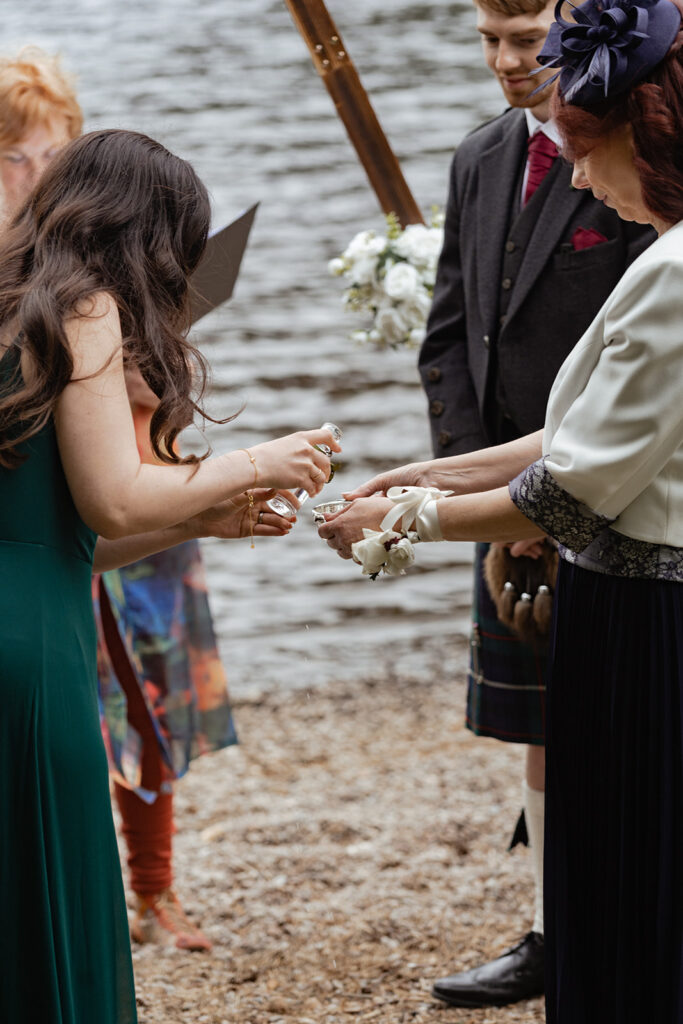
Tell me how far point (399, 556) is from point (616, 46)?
2.72ft

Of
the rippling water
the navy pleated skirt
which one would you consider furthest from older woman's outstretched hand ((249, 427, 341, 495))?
the rippling water

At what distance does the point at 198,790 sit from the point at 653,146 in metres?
3.26

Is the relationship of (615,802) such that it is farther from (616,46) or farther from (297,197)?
(297,197)

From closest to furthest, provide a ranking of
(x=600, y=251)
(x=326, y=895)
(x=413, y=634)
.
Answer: (x=600, y=251) → (x=326, y=895) → (x=413, y=634)

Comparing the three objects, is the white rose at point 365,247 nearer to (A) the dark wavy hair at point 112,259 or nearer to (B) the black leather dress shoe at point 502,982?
(A) the dark wavy hair at point 112,259

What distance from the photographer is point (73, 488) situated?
1729mm

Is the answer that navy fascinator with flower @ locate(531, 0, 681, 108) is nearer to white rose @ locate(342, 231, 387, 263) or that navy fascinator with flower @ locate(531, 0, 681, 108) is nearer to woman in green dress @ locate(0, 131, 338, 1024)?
woman in green dress @ locate(0, 131, 338, 1024)

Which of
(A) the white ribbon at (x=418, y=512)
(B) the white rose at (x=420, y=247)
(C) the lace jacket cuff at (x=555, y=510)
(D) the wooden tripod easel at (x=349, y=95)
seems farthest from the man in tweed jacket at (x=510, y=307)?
(C) the lace jacket cuff at (x=555, y=510)

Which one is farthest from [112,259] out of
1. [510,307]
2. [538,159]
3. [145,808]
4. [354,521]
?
[145,808]

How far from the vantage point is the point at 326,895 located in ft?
10.9

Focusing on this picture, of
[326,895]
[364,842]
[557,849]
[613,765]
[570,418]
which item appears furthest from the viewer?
[364,842]

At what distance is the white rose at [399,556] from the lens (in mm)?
1877

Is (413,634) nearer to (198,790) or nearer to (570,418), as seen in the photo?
(198,790)

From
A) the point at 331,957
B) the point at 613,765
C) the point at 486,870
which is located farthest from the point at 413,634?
the point at 613,765
